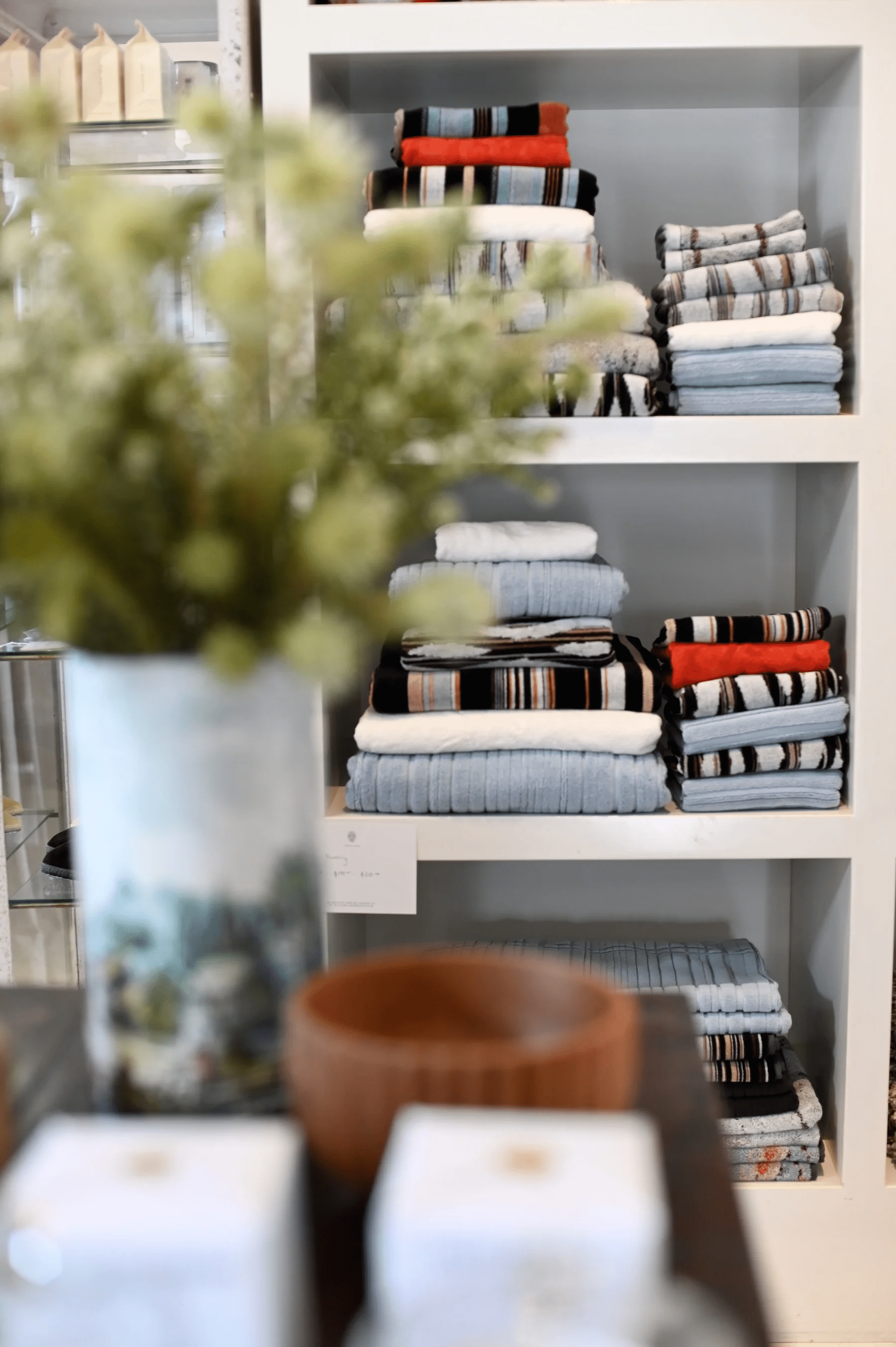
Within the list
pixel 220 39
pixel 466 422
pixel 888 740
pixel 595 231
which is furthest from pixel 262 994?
pixel 595 231

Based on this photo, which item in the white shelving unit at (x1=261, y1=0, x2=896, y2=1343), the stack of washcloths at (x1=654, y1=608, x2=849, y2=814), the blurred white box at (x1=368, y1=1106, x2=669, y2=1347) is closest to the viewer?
the blurred white box at (x1=368, y1=1106, x2=669, y2=1347)

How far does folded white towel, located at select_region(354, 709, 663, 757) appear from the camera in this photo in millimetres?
1744

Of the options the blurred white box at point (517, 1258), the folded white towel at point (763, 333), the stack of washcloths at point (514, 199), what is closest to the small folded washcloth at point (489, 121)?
the stack of washcloths at point (514, 199)

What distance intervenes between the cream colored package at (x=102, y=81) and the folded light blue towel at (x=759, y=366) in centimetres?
85

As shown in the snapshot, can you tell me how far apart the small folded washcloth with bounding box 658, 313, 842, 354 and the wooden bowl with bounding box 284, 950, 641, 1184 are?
122cm

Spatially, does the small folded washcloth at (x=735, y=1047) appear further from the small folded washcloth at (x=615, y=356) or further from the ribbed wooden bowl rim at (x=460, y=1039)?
the ribbed wooden bowl rim at (x=460, y=1039)

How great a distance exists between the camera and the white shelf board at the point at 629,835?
1.76 m

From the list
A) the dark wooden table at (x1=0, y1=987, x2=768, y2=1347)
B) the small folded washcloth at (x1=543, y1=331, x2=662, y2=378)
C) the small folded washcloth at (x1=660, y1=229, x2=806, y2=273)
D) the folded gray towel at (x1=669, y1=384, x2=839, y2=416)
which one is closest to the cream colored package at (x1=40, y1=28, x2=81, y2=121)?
the small folded washcloth at (x1=543, y1=331, x2=662, y2=378)

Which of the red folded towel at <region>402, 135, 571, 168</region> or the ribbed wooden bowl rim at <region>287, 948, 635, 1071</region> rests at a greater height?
the red folded towel at <region>402, 135, 571, 168</region>

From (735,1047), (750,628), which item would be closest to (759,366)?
(750,628)

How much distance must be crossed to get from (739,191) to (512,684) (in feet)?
2.93

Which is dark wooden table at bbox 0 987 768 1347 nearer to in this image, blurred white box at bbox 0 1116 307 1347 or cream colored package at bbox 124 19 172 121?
blurred white box at bbox 0 1116 307 1347

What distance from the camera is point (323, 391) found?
0.68 m

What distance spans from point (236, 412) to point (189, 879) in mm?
231
